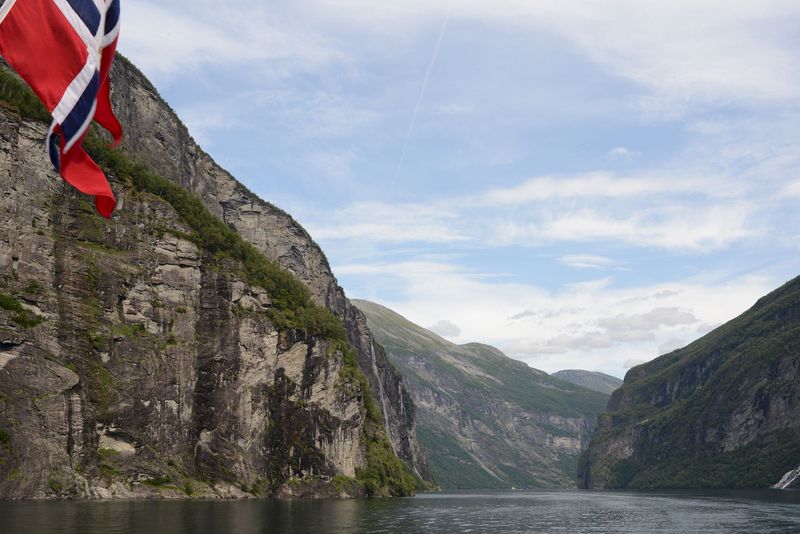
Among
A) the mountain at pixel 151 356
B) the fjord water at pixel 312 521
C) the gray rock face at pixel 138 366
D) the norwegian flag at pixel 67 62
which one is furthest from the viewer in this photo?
the mountain at pixel 151 356

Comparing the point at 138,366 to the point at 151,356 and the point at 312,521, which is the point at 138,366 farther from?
the point at 312,521

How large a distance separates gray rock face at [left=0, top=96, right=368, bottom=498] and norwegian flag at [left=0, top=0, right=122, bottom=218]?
83726mm

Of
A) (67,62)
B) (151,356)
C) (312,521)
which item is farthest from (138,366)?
(67,62)

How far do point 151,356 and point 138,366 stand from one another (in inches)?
119

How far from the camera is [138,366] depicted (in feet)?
365

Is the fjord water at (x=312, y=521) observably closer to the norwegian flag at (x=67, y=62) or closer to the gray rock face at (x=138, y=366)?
the gray rock face at (x=138, y=366)

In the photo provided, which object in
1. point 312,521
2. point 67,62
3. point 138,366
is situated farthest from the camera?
point 138,366

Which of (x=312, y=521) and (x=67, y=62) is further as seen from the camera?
(x=312, y=521)

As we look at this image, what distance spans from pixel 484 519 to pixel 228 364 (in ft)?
163

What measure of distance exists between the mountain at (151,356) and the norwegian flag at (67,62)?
275 feet

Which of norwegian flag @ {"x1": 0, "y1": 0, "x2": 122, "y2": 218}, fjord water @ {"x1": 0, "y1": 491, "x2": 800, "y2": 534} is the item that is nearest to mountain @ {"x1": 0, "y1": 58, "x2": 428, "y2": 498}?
fjord water @ {"x1": 0, "y1": 491, "x2": 800, "y2": 534}

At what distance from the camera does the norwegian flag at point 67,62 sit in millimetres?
→ 16719

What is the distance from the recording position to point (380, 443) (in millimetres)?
154750

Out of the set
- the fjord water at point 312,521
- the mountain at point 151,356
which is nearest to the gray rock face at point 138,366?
the mountain at point 151,356
